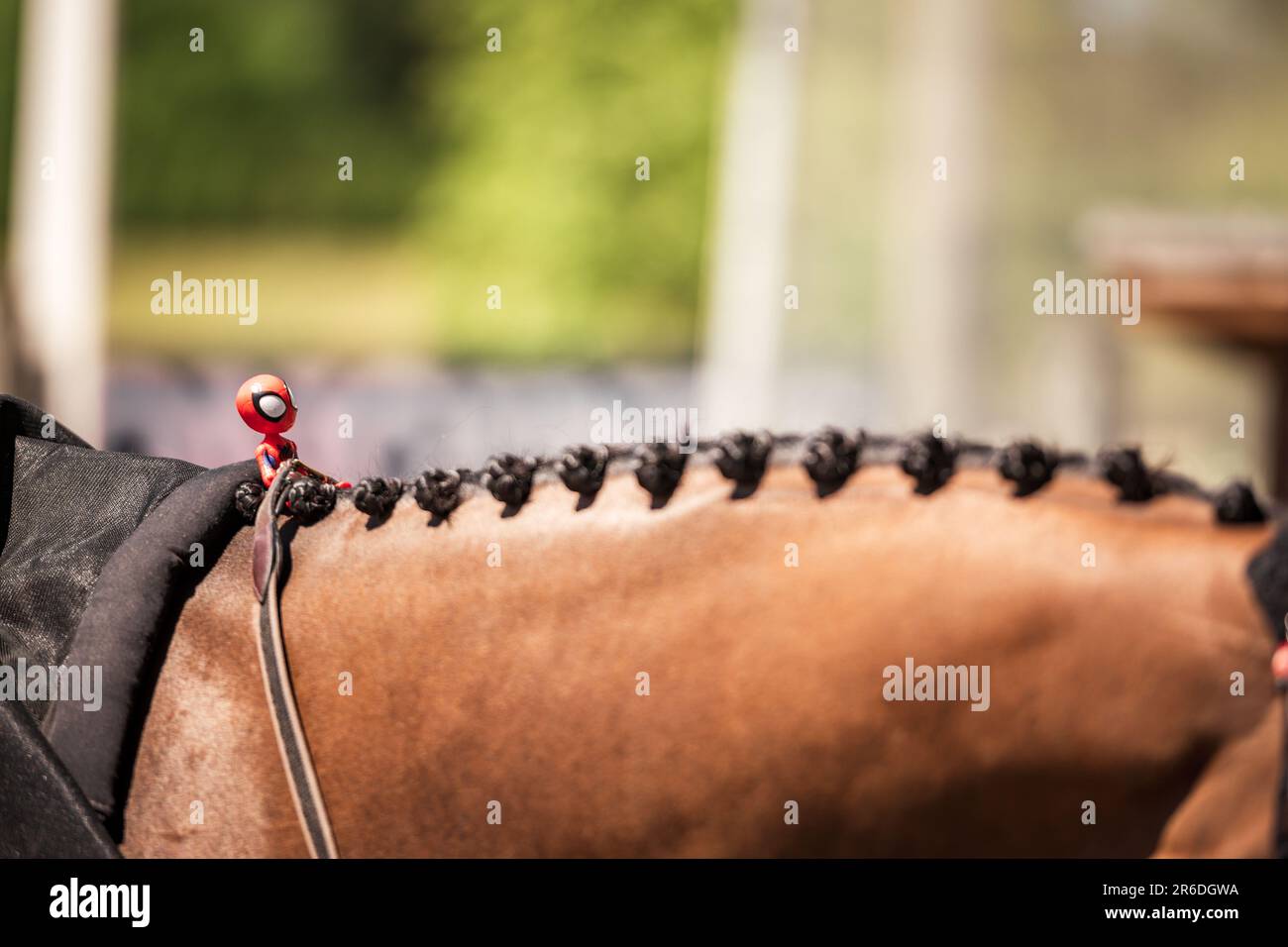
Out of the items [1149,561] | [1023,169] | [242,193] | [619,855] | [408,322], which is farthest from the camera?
[242,193]

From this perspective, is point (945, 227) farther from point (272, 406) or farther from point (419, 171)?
point (419, 171)

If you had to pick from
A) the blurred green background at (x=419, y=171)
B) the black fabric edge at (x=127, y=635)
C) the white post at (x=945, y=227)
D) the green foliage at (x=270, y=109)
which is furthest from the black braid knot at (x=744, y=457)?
the green foliage at (x=270, y=109)

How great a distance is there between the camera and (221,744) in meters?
0.99

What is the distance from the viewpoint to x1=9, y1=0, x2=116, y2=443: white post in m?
5.51

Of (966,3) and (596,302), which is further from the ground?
(966,3)

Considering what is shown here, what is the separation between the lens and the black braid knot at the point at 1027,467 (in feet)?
2.76

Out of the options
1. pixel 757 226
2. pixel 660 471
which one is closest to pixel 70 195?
pixel 757 226

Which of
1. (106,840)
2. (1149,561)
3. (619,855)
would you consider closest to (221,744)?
(106,840)

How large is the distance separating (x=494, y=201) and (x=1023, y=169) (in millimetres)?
5807

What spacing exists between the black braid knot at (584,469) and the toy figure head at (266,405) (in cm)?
30

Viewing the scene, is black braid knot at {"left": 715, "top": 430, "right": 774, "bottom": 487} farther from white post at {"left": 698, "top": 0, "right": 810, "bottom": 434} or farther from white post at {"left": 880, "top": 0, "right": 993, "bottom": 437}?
white post at {"left": 698, "top": 0, "right": 810, "bottom": 434}

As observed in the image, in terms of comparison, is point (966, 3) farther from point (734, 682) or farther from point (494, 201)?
point (734, 682)

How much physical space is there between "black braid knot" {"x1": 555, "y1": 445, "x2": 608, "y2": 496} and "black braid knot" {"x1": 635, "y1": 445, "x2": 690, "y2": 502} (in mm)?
35
